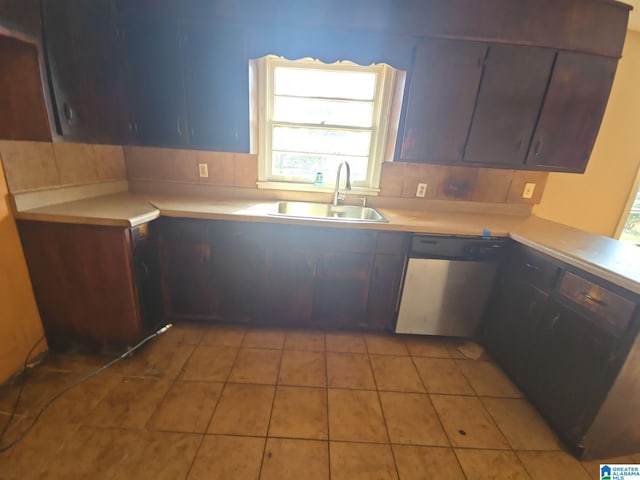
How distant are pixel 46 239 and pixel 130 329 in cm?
68

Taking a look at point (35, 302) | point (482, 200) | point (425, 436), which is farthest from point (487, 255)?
point (35, 302)

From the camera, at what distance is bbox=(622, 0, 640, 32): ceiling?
1777 millimetres

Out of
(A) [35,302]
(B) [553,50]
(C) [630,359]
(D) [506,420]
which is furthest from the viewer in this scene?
(B) [553,50]

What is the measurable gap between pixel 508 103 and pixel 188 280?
252 cm

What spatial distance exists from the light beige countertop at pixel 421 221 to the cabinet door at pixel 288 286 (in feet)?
0.84

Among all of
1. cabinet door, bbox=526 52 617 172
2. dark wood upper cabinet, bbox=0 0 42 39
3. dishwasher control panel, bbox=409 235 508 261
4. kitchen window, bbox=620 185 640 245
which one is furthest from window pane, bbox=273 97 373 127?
kitchen window, bbox=620 185 640 245

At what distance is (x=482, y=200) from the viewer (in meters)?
2.32

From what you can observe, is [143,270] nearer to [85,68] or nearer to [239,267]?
[239,267]

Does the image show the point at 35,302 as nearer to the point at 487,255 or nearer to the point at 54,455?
the point at 54,455

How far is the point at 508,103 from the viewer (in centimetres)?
185

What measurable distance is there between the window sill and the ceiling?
198 cm

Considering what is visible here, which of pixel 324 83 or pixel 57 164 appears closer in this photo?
pixel 57 164

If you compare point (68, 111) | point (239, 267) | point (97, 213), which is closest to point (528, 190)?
point (239, 267)

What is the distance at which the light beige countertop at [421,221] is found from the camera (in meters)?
1.34
